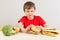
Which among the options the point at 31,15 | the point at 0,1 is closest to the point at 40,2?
the point at 0,1

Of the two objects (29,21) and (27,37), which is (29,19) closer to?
(29,21)

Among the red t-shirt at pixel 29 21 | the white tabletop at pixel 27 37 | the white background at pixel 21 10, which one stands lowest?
the white tabletop at pixel 27 37

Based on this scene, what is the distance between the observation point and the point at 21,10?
1841 millimetres

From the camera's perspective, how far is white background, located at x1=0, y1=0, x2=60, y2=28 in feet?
6.00

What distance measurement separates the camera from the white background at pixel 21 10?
72.0 inches

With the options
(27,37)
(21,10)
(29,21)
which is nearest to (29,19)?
(29,21)

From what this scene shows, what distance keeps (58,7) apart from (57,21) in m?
0.16

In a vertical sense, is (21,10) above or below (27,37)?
above

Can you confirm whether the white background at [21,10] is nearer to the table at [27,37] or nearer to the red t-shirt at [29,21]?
the red t-shirt at [29,21]

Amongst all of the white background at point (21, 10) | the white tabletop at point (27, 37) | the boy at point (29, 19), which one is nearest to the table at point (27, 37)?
the white tabletop at point (27, 37)

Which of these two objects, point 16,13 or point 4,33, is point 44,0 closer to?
point 16,13

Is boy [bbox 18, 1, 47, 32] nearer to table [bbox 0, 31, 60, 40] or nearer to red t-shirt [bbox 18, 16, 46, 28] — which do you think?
red t-shirt [bbox 18, 16, 46, 28]

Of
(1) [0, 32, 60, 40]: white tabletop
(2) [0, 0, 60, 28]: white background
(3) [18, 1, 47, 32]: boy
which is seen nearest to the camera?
(1) [0, 32, 60, 40]: white tabletop

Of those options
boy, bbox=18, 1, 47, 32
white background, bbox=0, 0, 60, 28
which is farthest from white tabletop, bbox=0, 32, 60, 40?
white background, bbox=0, 0, 60, 28
